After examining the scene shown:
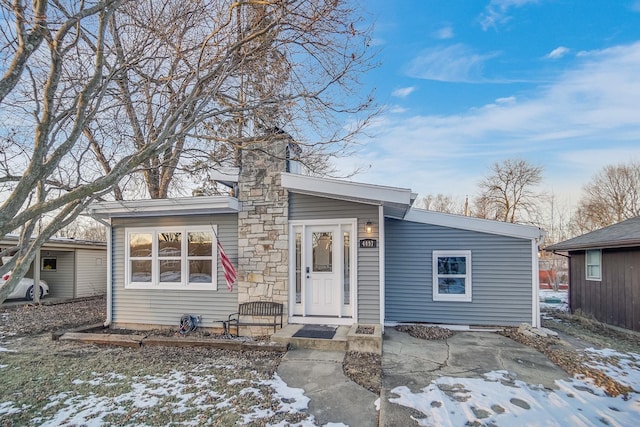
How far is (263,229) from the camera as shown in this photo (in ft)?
22.6

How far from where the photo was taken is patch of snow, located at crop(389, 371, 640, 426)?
3.39 m

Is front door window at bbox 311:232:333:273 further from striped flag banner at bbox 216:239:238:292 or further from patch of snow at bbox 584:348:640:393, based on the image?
patch of snow at bbox 584:348:640:393

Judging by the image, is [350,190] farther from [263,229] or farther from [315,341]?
[315,341]

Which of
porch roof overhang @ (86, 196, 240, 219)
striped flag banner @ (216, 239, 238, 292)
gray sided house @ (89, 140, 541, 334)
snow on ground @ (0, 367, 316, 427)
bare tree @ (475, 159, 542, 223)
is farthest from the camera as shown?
bare tree @ (475, 159, 542, 223)

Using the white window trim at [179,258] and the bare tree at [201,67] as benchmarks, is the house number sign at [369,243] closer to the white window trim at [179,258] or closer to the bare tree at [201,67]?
the bare tree at [201,67]

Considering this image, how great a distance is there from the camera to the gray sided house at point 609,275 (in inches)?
291

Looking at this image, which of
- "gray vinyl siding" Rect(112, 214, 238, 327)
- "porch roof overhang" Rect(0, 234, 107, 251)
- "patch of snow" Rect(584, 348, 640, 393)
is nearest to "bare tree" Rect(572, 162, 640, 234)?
"patch of snow" Rect(584, 348, 640, 393)

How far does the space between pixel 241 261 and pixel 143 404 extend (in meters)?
3.37

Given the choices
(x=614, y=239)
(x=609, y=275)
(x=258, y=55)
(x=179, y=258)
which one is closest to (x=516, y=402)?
(x=258, y=55)

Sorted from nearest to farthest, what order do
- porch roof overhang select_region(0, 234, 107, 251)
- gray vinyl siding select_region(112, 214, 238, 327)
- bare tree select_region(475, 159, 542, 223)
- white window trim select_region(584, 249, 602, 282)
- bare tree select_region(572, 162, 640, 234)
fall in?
gray vinyl siding select_region(112, 214, 238, 327) < white window trim select_region(584, 249, 602, 282) < porch roof overhang select_region(0, 234, 107, 251) < bare tree select_region(572, 162, 640, 234) < bare tree select_region(475, 159, 542, 223)

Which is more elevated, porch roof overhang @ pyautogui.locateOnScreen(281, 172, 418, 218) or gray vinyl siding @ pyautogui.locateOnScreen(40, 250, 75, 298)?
porch roof overhang @ pyautogui.locateOnScreen(281, 172, 418, 218)

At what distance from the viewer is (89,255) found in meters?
14.1

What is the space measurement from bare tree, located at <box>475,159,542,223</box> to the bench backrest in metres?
18.4

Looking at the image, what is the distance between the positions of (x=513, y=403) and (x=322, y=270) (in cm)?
375
